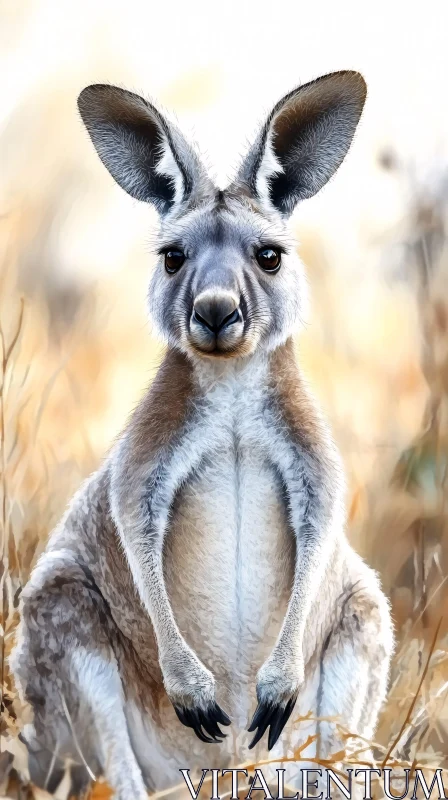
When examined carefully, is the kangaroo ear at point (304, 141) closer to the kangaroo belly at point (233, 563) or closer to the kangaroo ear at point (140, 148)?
the kangaroo ear at point (140, 148)

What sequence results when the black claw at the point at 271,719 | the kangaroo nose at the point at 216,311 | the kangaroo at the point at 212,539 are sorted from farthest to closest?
the kangaroo at the point at 212,539 < the black claw at the point at 271,719 < the kangaroo nose at the point at 216,311

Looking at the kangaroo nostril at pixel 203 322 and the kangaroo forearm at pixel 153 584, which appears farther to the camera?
the kangaroo forearm at pixel 153 584

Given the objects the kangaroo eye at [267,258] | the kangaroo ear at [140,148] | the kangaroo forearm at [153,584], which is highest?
the kangaroo ear at [140,148]

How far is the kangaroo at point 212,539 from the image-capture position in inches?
108

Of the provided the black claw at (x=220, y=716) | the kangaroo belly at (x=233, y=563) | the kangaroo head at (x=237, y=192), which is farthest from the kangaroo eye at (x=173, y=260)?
the black claw at (x=220, y=716)

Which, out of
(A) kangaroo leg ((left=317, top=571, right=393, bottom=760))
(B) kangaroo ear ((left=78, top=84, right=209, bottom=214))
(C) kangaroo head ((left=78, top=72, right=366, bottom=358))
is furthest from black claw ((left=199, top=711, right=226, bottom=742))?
(B) kangaroo ear ((left=78, top=84, right=209, bottom=214))

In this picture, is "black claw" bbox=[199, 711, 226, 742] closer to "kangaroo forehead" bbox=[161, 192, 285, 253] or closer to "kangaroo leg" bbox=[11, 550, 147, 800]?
"kangaroo leg" bbox=[11, 550, 147, 800]

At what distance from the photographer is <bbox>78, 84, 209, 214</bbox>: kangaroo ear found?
2822 millimetres

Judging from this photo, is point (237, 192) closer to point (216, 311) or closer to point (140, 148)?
point (140, 148)

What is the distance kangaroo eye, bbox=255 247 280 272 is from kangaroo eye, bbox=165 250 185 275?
8.6 inches

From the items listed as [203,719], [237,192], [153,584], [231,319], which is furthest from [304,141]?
[203,719]

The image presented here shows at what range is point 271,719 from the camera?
2.65m

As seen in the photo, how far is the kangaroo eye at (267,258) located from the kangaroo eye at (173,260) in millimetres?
218

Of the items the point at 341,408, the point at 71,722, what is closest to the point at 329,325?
the point at 341,408
